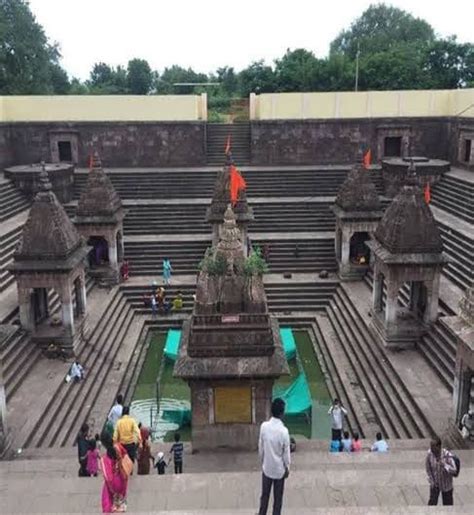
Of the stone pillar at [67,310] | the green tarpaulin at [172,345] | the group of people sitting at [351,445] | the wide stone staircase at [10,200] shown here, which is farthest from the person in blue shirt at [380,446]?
the wide stone staircase at [10,200]

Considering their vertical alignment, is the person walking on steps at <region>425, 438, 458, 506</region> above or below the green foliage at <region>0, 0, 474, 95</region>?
below

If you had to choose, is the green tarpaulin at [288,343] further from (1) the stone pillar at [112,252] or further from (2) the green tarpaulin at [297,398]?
(1) the stone pillar at [112,252]

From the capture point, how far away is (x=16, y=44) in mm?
31609

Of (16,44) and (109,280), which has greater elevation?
(16,44)

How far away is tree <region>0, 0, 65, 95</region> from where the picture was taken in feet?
104

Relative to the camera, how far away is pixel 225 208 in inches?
685

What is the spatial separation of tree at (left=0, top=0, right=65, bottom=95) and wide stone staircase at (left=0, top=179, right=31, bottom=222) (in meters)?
12.1

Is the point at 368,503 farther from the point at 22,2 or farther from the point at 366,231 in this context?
the point at 22,2

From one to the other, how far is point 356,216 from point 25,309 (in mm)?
9243

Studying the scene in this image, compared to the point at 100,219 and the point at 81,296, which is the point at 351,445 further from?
the point at 100,219

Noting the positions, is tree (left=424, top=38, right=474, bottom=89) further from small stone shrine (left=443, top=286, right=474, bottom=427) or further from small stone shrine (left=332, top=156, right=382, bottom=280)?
small stone shrine (left=443, top=286, right=474, bottom=427)

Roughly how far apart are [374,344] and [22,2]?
29096 millimetres

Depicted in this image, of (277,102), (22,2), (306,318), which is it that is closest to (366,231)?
(306,318)

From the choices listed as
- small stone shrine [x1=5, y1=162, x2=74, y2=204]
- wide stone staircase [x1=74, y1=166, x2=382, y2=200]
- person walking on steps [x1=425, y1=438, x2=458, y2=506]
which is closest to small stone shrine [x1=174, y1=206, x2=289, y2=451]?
person walking on steps [x1=425, y1=438, x2=458, y2=506]
